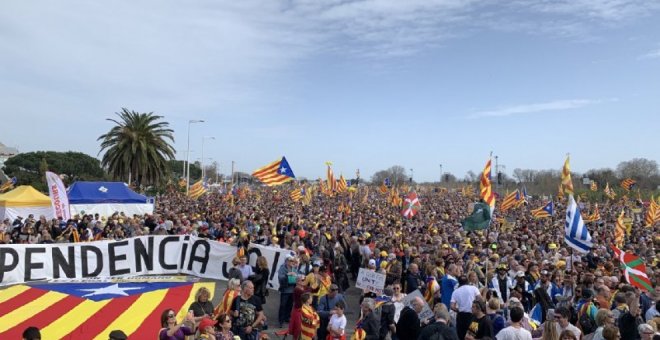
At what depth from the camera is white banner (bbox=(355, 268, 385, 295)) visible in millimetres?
9195

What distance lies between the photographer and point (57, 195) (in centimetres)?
2005

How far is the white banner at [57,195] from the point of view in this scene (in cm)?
1986

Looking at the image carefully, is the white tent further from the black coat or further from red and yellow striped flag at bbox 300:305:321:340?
the black coat

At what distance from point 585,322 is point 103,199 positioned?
24501 mm

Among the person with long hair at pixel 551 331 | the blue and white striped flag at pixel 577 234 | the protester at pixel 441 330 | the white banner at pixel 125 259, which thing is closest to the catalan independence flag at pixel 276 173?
the white banner at pixel 125 259

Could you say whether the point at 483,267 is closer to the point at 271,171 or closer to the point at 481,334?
the point at 481,334

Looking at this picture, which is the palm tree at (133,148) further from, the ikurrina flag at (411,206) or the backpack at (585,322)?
the backpack at (585,322)

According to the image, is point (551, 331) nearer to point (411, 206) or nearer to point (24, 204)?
point (411, 206)

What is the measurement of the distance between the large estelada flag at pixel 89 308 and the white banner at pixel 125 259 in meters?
1.14

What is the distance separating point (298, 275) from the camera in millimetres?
10594

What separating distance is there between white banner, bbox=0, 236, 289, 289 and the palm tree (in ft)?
81.4

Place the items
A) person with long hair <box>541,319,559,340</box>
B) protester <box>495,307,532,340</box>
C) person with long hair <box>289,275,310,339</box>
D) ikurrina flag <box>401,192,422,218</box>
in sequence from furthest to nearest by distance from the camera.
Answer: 1. ikurrina flag <box>401,192,422,218</box>
2. person with long hair <box>289,275,310,339</box>
3. protester <box>495,307,532,340</box>
4. person with long hair <box>541,319,559,340</box>

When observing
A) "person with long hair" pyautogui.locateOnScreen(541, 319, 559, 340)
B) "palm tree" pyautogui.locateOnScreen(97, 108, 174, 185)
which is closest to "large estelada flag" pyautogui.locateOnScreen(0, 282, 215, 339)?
"person with long hair" pyautogui.locateOnScreen(541, 319, 559, 340)

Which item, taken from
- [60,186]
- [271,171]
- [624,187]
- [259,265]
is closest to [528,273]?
[259,265]
